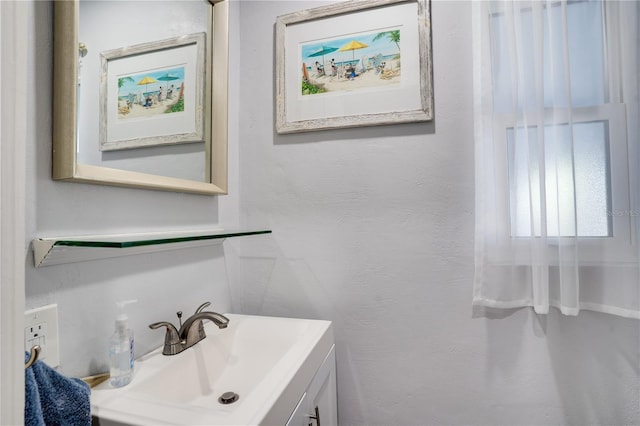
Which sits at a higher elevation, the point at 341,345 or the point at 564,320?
the point at 564,320

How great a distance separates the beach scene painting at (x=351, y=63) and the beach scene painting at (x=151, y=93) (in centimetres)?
46

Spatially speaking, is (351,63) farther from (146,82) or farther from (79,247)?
(79,247)

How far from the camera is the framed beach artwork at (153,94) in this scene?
0.79m

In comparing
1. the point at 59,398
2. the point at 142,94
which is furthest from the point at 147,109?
the point at 59,398

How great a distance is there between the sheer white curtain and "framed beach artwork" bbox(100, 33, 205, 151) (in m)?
0.92

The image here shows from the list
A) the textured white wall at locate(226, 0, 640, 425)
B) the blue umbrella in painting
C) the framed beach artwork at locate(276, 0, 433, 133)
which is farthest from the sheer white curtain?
the blue umbrella in painting

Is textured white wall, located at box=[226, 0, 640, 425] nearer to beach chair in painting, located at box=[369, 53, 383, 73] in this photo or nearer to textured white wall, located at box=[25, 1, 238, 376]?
beach chair in painting, located at box=[369, 53, 383, 73]

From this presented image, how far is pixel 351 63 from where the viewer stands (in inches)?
47.4

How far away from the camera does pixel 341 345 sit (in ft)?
4.01

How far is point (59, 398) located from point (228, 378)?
1.48 feet

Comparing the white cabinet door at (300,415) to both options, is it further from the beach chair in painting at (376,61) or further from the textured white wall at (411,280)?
the beach chair in painting at (376,61)

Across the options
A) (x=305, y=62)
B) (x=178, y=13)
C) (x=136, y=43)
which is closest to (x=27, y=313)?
(x=136, y=43)

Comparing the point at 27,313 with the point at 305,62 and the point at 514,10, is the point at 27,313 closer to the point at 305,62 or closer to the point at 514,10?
the point at 305,62

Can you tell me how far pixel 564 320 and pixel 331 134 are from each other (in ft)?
3.21
